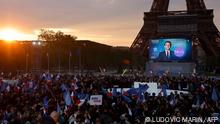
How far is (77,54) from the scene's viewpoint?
10006 centimetres

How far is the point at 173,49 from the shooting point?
68.0 m

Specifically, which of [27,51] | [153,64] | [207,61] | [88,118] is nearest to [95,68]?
[27,51]

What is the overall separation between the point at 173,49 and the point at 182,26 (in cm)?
2323

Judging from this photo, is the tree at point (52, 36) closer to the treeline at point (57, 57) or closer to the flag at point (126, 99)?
the treeline at point (57, 57)

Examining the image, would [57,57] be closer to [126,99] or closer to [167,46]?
[167,46]

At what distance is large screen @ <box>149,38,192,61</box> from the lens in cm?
6731

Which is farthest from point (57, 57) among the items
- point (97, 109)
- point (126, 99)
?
point (97, 109)

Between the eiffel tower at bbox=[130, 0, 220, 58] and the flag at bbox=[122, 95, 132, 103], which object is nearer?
the flag at bbox=[122, 95, 132, 103]

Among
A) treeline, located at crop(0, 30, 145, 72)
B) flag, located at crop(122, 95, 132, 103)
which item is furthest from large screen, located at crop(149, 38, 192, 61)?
flag, located at crop(122, 95, 132, 103)

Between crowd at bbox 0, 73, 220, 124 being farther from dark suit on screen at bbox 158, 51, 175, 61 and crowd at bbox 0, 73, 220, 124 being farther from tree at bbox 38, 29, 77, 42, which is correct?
tree at bbox 38, 29, 77, 42

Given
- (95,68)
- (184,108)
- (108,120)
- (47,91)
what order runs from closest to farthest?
(108,120) < (184,108) < (47,91) < (95,68)

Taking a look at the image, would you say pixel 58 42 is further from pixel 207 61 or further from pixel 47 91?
pixel 47 91

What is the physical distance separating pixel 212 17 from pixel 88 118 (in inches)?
3093

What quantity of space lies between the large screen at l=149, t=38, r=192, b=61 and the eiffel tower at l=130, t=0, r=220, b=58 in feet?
60.2
